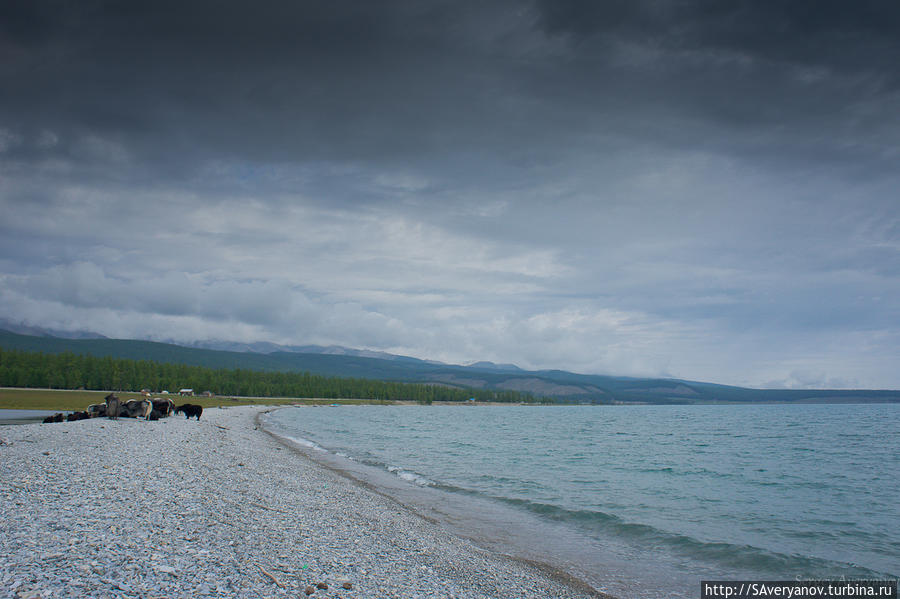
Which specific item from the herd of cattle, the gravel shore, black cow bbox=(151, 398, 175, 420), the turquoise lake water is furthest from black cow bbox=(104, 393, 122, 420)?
the gravel shore

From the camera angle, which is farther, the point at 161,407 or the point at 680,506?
the point at 161,407

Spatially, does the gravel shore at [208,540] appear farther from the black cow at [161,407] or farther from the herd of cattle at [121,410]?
the black cow at [161,407]

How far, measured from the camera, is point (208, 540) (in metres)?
12.1

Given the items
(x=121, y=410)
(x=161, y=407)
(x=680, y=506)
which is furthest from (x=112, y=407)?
(x=680, y=506)

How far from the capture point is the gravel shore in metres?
9.30

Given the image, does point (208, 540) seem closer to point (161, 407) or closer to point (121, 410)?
point (121, 410)

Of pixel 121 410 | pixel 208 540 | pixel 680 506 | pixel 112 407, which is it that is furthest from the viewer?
pixel 121 410

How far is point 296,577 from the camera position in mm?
10555

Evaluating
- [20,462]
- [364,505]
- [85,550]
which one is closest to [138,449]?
[20,462]

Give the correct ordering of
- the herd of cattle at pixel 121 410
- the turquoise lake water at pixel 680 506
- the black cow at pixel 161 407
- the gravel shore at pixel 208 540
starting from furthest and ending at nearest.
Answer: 1. the black cow at pixel 161 407
2. the herd of cattle at pixel 121 410
3. the turquoise lake water at pixel 680 506
4. the gravel shore at pixel 208 540

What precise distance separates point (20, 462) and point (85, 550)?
13686 mm

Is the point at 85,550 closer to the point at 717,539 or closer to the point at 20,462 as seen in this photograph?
the point at 20,462

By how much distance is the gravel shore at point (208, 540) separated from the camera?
930 cm

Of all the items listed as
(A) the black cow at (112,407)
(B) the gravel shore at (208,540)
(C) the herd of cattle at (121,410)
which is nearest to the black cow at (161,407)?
(C) the herd of cattle at (121,410)
